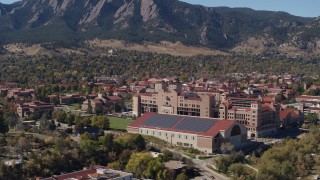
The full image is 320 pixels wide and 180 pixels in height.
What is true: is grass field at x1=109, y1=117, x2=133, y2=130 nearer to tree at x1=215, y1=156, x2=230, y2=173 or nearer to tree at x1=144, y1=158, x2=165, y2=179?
tree at x1=215, y1=156, x2=230, y2=173

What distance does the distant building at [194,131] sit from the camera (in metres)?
42.2

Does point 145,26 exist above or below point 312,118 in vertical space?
above

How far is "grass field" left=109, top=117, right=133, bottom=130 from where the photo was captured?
50688 mm

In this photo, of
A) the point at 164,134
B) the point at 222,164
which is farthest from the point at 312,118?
the point at 222,164

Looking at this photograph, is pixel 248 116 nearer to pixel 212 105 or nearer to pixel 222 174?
pixel 212 105

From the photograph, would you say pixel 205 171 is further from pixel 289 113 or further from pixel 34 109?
pixel 34 109

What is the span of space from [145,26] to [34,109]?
10071 centimetres

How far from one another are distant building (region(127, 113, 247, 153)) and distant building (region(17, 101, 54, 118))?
41.2ft

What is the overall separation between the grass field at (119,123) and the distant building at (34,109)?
6.50m

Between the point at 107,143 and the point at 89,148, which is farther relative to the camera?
the point at 107,143

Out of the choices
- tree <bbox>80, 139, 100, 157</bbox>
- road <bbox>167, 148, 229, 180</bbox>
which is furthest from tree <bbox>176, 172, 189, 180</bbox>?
tree <bbox>80, 139, 100, 157</bbox>

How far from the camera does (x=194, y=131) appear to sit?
4294 cm

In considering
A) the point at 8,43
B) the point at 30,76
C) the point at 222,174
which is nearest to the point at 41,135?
the point at 222,174

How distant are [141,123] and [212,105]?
8378 millimetres
